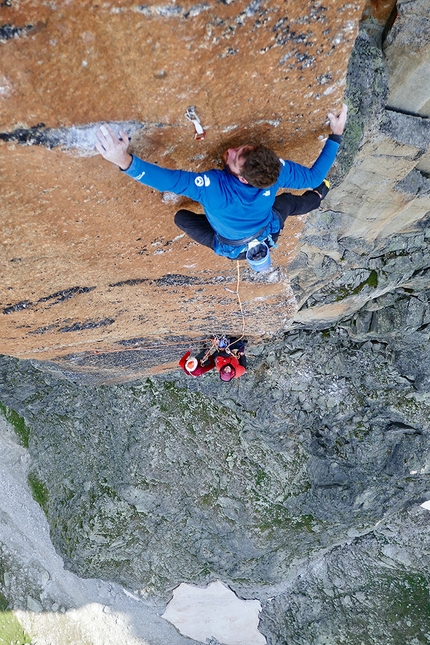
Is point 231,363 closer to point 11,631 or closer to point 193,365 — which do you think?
point 193,365

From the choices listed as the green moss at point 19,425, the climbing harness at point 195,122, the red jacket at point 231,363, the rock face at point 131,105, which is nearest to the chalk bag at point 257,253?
the rock face at point 131,105

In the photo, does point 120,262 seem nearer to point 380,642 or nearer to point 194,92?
point 194,92

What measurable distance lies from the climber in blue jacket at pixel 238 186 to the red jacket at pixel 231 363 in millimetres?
A: 4055

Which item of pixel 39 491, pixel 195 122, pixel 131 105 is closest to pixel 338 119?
pixel 195 122

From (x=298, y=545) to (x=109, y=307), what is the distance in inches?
463

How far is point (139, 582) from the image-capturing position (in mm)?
16094

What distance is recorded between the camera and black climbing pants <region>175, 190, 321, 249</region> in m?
4.80

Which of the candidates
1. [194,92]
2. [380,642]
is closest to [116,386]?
[194,92]

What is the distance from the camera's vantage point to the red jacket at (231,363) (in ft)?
29.2

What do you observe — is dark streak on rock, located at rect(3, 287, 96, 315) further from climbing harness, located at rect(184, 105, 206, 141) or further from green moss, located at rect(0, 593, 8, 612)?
green moss, located at rect(0, 593, 8, 612)

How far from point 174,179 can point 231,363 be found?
18.3 feet

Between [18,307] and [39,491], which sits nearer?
[18,307]

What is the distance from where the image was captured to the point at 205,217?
4.95 m

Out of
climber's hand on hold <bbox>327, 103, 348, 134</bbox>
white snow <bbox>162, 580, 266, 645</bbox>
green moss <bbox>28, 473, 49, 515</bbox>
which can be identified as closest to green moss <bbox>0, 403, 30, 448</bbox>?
green moss <bbox>28, 473, 49, 515</bbox>
